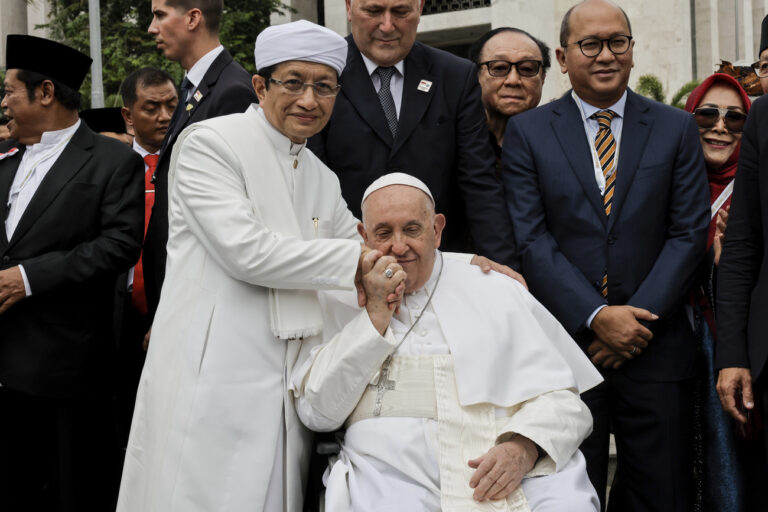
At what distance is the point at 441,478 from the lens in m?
3.45

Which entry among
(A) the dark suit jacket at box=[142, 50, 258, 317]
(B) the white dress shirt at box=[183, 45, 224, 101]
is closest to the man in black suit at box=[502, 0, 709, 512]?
(A) the dark suit jacket at box=[142, 50, 258, 317]

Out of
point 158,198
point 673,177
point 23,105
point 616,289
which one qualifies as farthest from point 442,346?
Answer: point 23,105

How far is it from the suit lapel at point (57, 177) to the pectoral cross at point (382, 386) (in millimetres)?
2169

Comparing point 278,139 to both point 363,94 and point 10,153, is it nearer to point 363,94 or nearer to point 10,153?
point 363,94

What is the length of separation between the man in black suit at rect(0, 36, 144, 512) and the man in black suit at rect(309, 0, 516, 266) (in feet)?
4.09

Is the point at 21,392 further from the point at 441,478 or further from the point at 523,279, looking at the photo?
the point at 523,279

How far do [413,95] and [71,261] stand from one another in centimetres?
200

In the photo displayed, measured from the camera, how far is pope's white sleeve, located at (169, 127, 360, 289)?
11.4ft

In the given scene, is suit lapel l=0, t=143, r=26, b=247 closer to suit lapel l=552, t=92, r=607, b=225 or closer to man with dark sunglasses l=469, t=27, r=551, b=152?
man with dark sunglasses l=469, t=27, r=551, b=152

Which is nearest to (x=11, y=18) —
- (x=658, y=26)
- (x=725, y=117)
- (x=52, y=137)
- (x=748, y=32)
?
(x=658, y=26)

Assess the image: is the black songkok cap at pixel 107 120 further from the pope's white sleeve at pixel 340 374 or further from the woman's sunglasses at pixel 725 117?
the woman's sunglasses at pixel 725 117

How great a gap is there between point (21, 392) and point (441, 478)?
7.87 ft

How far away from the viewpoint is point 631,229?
425 cm

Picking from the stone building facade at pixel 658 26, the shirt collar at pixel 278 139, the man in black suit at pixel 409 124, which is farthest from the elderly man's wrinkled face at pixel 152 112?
the stone building facade at pixel 658 26
